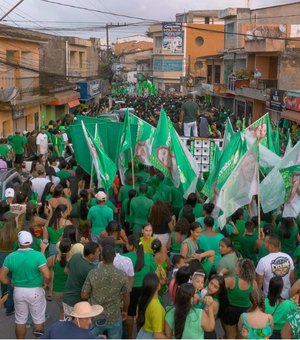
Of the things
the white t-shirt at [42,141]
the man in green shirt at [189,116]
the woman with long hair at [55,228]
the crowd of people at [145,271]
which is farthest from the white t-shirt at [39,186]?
the man in green shirt at [189,116]

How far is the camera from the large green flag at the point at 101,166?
10.5 m

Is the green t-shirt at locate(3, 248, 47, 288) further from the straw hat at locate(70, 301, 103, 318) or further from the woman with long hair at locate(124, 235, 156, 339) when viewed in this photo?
the straw hat at locate(70, 301, 103, 318)

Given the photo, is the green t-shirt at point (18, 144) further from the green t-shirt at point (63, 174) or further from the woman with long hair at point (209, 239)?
the woman with long hair at point (209, 239)

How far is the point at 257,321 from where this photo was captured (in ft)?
17.1

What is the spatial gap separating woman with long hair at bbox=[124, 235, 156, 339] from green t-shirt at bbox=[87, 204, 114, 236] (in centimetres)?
166

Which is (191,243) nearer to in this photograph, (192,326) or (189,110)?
(192,326)

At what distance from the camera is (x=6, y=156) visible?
626 inches

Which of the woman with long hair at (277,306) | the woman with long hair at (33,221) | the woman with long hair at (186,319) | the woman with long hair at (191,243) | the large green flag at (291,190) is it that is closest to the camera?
the woman with long hair at (186,319)

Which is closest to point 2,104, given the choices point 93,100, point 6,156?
point 6,156

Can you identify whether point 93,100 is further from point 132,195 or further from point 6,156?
point 132,195

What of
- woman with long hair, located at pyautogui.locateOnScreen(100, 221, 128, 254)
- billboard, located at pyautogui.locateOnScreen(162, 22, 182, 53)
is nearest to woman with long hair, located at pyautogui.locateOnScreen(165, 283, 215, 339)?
woman with long hair, located at pyautogui.locateOnScreen(100, 221, 128, 254)

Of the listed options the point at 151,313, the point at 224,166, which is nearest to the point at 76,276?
the point at 151,313

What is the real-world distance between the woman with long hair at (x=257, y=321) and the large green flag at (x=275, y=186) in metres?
3.52

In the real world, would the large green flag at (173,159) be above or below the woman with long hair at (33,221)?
above
